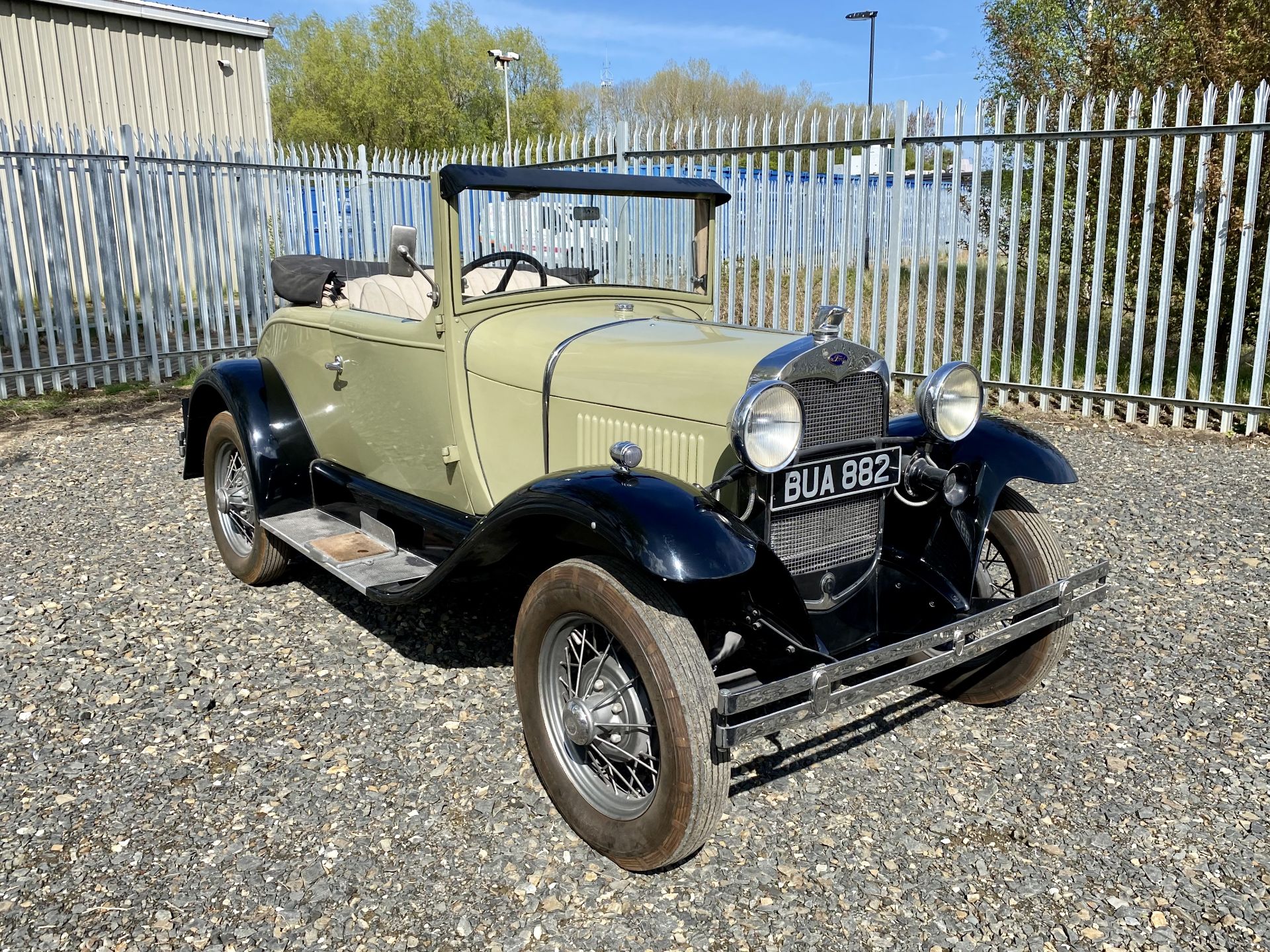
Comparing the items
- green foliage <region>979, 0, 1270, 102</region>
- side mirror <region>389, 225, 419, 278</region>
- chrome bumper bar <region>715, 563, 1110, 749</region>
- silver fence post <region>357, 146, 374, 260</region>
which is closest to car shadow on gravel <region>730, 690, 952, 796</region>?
chrome bumper bar <region>715, 563, 1110, 749</region>

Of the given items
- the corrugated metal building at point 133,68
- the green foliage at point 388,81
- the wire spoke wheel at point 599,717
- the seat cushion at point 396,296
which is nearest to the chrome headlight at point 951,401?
the wire spoke wheel at point 599,717

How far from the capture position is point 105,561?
480 cm

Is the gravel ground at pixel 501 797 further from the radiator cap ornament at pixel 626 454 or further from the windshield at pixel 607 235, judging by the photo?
the windshield at pixel 607 235

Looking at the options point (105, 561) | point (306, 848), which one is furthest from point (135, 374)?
point (306, 848)

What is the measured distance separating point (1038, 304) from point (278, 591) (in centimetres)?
814

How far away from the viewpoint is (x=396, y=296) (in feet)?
13.7

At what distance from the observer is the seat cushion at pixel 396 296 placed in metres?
4.12

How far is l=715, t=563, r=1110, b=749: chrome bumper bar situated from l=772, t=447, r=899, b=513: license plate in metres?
0.49

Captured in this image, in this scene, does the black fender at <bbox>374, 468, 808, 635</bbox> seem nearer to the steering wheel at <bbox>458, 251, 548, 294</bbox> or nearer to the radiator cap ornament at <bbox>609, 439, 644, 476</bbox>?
the radiator cap ornament at <bbox>609, 439, 644, 476</bbox>

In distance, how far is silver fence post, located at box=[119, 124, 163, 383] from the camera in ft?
29.7

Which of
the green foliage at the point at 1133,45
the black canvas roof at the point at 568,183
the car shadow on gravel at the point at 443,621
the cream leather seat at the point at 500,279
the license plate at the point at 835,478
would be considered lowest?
the car shadow on gravel at the point at 443,621

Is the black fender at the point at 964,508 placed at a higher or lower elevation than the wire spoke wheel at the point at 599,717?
higher

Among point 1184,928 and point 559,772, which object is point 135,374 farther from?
point 1184,928

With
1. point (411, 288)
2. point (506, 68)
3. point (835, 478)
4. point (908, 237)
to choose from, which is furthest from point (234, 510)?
point (506, 68)
